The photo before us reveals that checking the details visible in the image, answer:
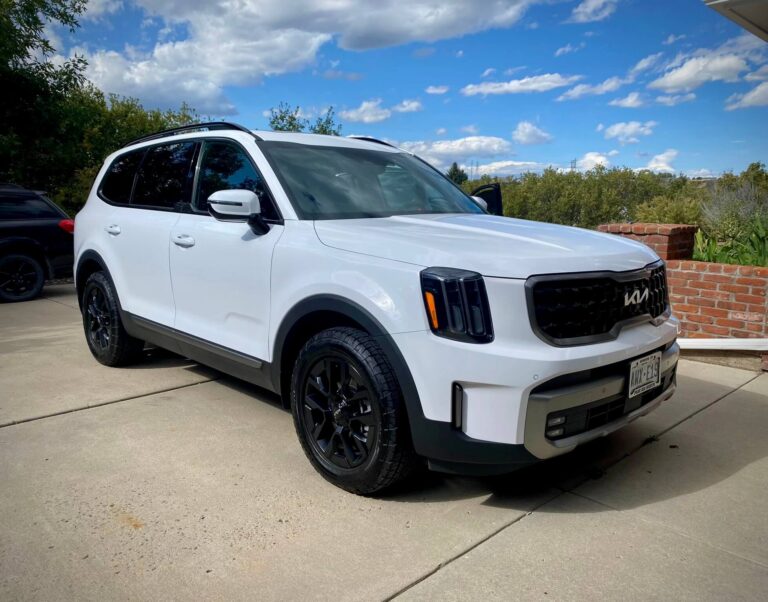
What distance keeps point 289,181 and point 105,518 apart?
1.95m

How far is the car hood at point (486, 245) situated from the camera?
2608 mm

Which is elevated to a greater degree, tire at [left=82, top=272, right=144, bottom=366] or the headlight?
the headlight

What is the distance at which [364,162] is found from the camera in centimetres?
403

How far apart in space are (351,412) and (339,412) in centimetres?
7

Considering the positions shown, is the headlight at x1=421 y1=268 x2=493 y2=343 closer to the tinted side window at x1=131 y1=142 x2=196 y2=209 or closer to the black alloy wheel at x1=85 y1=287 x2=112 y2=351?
the tinted side window at x1=131 y1=142 x2=196 y2=209

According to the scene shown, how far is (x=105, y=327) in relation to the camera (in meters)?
5.15

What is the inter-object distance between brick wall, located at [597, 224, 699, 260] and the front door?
4.00 metres

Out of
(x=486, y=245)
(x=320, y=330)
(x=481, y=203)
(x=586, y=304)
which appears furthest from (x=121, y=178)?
(x=586, y=304)

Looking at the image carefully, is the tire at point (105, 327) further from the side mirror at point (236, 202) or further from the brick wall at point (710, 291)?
the brick wall at point (710, 291)

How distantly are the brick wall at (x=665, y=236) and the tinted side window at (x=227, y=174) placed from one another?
3957 millimetres

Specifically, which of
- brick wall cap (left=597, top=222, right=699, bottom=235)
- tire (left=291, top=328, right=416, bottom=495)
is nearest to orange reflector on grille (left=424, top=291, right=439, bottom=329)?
tire (left=291, top=328, right=416, bottom=495)

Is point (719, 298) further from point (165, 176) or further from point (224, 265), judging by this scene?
point (165, 176)

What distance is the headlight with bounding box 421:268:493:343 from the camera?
2549 mm

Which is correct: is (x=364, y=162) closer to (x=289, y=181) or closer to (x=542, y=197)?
(x=289, y=181)
